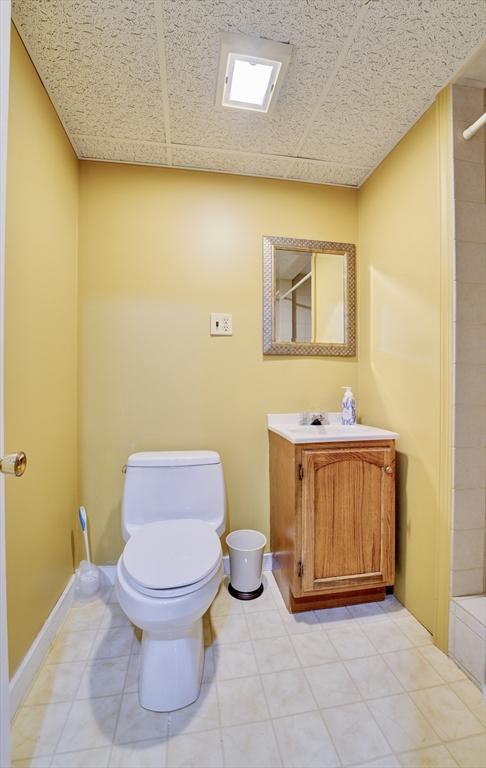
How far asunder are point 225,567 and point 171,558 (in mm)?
772

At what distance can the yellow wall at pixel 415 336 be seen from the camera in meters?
1.32

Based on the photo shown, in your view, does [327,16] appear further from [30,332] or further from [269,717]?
[269,717]

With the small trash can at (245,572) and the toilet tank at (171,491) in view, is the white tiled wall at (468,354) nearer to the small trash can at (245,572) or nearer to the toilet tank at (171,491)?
the small trash can at (245,572)

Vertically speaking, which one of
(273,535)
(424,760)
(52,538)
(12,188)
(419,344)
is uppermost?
(12,188)

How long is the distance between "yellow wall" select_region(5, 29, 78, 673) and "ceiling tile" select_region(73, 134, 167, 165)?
0.08 metres

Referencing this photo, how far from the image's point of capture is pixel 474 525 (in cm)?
127

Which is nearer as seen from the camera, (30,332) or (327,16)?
(327,16)

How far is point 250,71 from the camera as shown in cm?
122

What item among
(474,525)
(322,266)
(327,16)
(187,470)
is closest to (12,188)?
(327,16)

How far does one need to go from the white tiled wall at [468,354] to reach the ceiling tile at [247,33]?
553mm

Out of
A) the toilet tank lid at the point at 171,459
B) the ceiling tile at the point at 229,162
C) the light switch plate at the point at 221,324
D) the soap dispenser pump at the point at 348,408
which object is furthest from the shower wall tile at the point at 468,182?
the toilet tank lid at the point at 171,459

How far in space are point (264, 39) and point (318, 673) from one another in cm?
218

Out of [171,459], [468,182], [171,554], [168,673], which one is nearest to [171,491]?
[171,459]

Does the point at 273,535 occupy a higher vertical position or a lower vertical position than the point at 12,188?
lower
